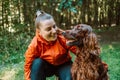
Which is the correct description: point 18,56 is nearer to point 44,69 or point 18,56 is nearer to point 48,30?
point 44,69

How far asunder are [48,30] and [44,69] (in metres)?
0.53

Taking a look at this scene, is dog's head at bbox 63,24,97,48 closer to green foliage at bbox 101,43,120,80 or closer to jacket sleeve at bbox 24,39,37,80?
jacket sleeve at bbox 24,39,37,80

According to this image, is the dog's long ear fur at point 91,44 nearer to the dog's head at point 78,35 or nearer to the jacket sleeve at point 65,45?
the dog's head at point 78,35

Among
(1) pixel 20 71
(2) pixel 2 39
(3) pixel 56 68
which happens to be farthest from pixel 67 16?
(3) pixel 56 68

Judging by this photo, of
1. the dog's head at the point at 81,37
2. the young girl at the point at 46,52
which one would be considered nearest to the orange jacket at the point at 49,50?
the young girl at the point at 46,52

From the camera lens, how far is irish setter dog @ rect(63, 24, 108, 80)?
4238mm

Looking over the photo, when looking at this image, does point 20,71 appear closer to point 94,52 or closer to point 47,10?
point 94,52

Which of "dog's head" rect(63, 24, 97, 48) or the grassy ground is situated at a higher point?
"dog's head" rect(63, 24, 97, 48)

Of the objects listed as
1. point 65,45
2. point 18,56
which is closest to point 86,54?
point 65,45

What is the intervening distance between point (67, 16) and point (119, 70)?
535 cm

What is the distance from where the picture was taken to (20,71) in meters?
6.64

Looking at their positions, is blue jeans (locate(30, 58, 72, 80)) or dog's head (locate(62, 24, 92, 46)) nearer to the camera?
dog's head (locate(62, 24, 92, 46))

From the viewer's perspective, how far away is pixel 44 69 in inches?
189

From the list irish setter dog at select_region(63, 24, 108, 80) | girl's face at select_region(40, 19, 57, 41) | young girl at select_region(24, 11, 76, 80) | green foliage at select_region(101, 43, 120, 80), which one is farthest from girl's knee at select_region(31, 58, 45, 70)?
green foliage at select_region(101, 43, 120, 80)
